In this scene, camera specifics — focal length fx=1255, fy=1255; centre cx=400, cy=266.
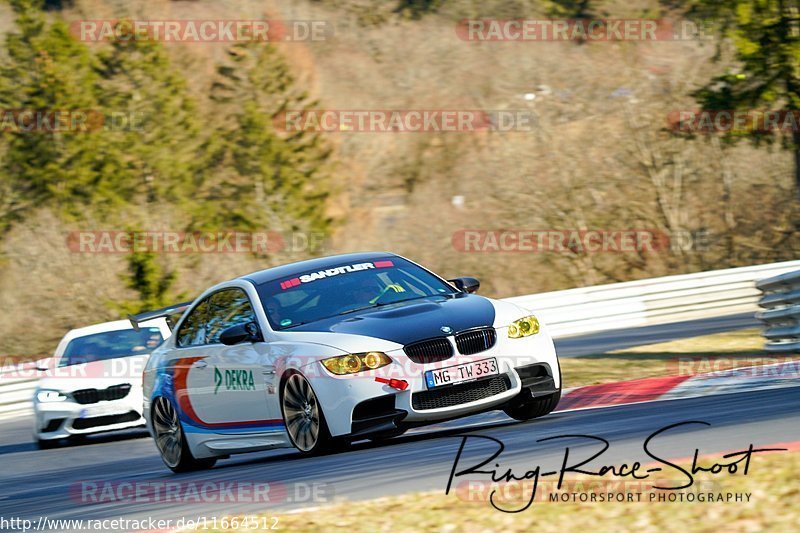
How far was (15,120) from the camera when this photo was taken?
49094 millimetres

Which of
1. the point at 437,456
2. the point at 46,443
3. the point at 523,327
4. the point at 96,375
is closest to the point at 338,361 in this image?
the point at 437,456

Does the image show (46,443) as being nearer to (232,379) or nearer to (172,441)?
(172,441)

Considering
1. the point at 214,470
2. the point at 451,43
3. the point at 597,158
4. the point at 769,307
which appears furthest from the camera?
the point at 451,43

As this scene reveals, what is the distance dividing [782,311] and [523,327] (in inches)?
241

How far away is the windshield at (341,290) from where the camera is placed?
930 cm

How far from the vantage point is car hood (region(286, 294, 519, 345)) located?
27.7 feet

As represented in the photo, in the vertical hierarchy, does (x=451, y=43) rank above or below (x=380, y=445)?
above

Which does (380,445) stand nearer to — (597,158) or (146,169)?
(597,158)

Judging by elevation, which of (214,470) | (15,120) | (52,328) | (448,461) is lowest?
(52,328)

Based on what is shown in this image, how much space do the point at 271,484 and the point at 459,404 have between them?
1466mm

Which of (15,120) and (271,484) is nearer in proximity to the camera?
(271,484)

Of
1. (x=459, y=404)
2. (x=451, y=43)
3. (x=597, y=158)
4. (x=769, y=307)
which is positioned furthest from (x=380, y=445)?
(x=451, y=43)

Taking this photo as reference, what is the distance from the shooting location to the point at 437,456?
763 centimetres

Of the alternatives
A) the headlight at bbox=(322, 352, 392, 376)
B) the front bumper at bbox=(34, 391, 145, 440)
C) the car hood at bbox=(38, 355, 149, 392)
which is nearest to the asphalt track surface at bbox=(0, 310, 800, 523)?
the headlight at bbox=(322, 352, 392, 376)
